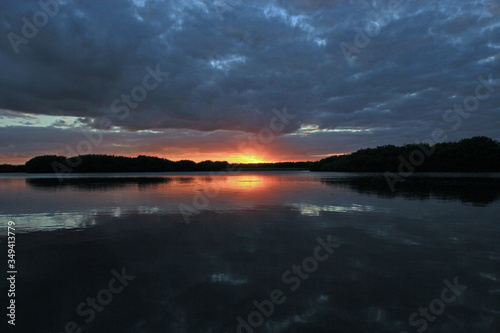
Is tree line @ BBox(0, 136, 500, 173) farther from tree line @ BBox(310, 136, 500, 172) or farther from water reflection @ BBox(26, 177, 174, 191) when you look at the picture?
water reflection @ BBox(26, 177, 174, 191)

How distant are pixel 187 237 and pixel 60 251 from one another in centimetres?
572

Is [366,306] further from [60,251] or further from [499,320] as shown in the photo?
[60,251]

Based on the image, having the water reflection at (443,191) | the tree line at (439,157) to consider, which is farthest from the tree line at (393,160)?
the water reflection at (443,191)

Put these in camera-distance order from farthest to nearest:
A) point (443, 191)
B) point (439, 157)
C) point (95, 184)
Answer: point (439, 157), point (95, 184), point (443, 191)

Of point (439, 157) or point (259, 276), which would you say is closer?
point (259, 276)

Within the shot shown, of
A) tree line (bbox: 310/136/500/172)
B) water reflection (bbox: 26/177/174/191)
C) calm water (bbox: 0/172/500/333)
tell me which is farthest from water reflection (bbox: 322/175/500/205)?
tree line (bbox: 310/136/500/172)

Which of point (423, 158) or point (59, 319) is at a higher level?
point (423, 158)

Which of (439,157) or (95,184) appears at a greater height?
(439,157)

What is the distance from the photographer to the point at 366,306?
23.9 ft

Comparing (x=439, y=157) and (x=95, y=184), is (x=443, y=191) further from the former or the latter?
(x=439, y=157)

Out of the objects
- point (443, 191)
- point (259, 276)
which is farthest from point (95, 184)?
point (443, 191)

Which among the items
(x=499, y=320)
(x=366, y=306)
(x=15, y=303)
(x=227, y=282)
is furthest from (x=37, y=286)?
(x=499, y=320)

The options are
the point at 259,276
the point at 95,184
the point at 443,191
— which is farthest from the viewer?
the point at 95,184

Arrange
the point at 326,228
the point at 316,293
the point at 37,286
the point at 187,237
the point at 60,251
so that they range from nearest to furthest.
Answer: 1. the point at 316,293
2. the point at 37,286
3. the point at 60,251
4. the point at 187,237
5. the point at 326,228
